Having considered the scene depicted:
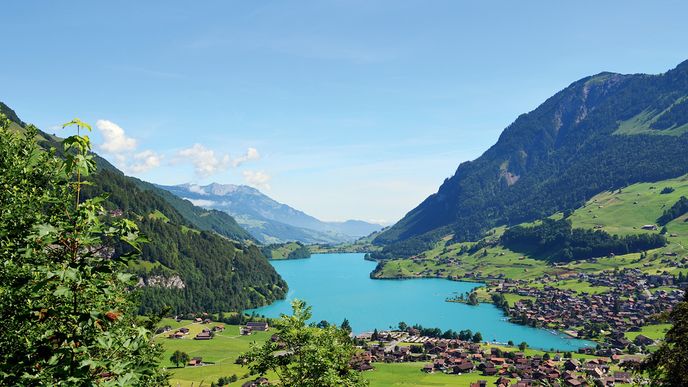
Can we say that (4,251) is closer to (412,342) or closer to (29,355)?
(29,355)

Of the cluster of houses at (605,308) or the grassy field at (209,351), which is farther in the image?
the cluster of houses at (605,308)

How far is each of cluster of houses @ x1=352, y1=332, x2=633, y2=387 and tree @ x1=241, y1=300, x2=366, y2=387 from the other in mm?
78159

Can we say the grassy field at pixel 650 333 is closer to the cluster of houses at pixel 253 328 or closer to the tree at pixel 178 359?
the cluster of houses at pixel 253 328

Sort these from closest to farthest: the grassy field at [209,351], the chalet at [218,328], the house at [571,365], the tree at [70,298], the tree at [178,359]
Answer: the tree at [70,298]
the grassy field at [209,351]
the house at [571,365]
the tree at [178,359]
the chalet at [218,328]

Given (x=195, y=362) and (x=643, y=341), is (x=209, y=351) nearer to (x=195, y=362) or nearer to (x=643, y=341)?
(x=195, y=362)

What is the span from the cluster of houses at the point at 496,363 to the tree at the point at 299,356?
7816 centimetres

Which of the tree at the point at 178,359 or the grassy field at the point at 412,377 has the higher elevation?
the tree at the point at 178,359

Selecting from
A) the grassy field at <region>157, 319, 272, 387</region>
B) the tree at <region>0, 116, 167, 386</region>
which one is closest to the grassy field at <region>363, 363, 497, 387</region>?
the grassy field at <region>157, 319, 272, 387</region>

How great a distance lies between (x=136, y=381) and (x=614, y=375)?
4693 inches

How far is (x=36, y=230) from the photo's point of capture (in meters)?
7.01

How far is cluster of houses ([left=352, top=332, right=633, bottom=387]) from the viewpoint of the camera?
98312 millimetres

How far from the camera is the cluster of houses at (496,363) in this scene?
98312 mm

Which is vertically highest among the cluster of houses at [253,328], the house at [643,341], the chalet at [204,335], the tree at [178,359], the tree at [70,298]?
the tree at [70,298]

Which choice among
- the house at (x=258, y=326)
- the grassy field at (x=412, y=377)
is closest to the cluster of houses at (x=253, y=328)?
the house at (x=258, y=326)
